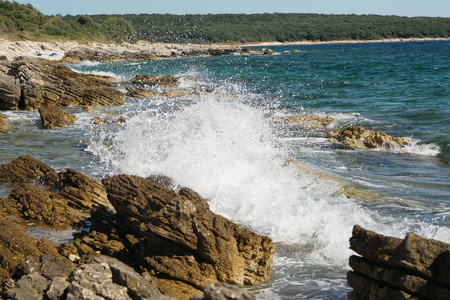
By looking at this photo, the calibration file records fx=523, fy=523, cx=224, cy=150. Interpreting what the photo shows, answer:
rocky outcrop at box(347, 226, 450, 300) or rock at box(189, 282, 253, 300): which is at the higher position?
rock at box(189, 282, 253, 300)

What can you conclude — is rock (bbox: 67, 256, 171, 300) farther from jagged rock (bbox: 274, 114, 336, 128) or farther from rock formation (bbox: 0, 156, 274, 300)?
jagged rock (bbox: 274, 114, 336, 128)

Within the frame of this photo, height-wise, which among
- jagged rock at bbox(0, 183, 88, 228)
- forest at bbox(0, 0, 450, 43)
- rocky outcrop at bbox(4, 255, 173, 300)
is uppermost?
forest at bbox(0, 0, 450, 43)

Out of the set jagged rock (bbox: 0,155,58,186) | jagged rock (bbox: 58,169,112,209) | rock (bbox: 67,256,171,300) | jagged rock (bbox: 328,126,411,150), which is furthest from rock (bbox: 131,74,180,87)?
rock (bbox: 67,256,171,300)

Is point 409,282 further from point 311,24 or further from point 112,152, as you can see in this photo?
point 311,24

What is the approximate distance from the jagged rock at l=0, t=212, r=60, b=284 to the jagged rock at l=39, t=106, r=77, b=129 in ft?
33.9

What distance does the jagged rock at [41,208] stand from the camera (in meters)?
7.28

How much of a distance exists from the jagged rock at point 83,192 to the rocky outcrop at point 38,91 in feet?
38.2

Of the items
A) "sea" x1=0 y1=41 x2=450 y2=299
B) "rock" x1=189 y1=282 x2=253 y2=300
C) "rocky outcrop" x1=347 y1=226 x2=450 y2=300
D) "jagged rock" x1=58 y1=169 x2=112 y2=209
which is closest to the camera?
"rock" x1=189 y1=282 x2=253 y2=300

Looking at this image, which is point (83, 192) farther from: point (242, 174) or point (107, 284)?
point (107, 284)

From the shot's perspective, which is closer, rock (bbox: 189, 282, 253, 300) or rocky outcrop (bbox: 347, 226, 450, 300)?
rock (bbox: 189, 282, 253, 300)

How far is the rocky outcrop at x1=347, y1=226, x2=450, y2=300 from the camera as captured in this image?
423cm

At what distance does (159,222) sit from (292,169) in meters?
5.27

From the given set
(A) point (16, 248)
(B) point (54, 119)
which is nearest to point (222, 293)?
(A) point (16, 248)

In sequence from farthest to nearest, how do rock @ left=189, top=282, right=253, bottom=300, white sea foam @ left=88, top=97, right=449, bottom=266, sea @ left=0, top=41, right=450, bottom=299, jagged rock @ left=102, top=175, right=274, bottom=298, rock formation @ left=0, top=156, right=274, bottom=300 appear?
white sea foam @ left=88, top=97, right=449, bottom=266 → sea @ left=0, top=41, right=450, bottom=299 → jagged rock @ left=102, top=175, right=274, bottom=298 → rock formation @ left=0, top=156, right=274, bottom=300 → rock @ left=189, top=282, right=253, bottom=300
